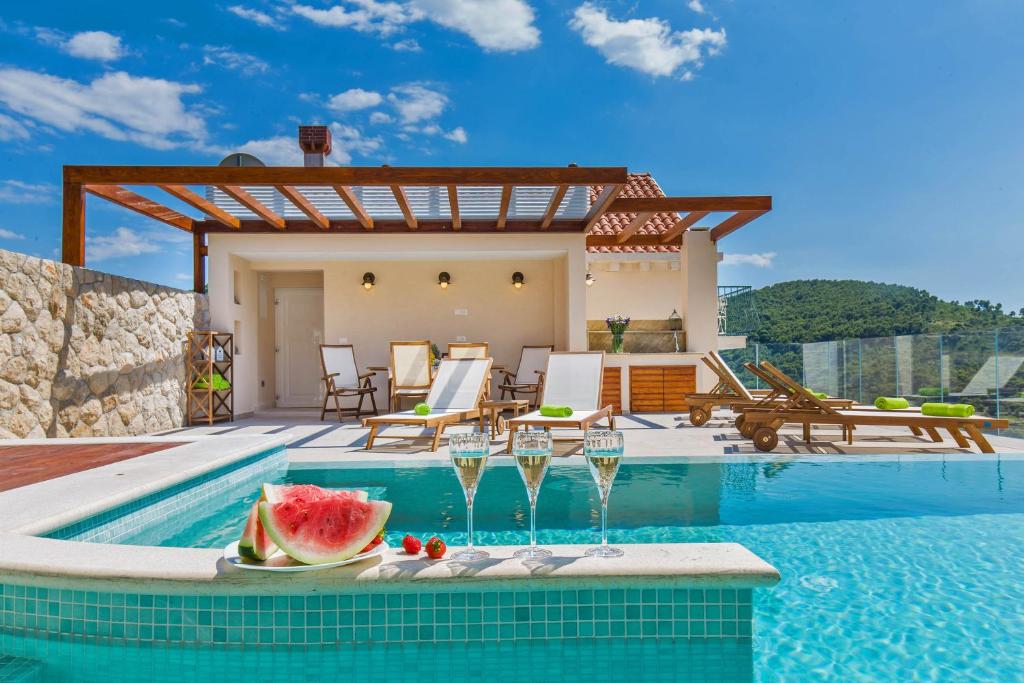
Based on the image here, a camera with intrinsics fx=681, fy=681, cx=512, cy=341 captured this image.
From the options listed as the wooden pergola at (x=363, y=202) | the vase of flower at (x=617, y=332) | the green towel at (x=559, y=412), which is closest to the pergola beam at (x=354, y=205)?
the wooden pergola at (x=363, y=202)

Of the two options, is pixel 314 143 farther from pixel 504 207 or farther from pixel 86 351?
pixel 86 351

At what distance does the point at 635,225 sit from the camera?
10.6 m

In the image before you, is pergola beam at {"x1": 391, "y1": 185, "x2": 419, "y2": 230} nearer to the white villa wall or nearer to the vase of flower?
the white villa wall

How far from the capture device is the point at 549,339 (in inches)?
485

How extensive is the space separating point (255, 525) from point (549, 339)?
34.7 ft

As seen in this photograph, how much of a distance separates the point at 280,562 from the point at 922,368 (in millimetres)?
11542

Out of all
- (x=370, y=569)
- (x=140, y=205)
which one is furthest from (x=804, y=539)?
(x=140, y=205)

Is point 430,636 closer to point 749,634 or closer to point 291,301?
point 749,634

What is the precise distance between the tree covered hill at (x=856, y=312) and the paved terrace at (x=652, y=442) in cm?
1464

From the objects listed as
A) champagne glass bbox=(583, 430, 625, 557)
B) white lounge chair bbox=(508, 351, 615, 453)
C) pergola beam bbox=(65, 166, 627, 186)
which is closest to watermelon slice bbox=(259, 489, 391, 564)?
champagne glass bbox=(583, 430, 625, 557)

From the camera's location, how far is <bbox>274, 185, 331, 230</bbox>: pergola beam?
27.0ft

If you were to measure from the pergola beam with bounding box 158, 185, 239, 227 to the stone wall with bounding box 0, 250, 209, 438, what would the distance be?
1.18 metres

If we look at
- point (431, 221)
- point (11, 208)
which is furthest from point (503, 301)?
point (11, 208)

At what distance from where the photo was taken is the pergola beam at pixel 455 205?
8.47m
